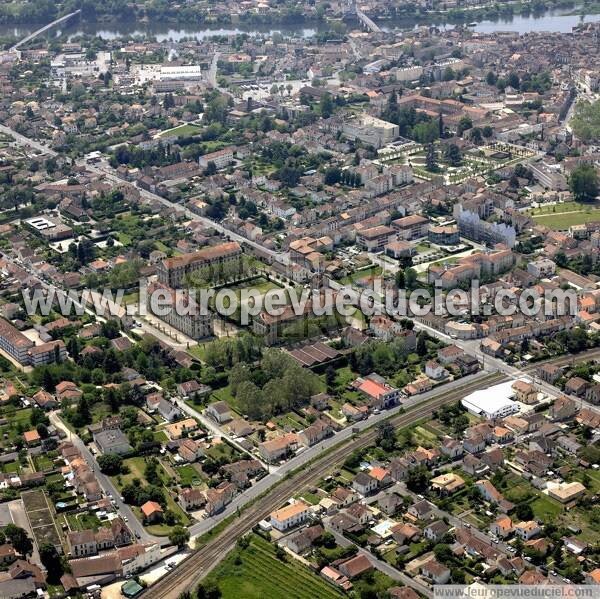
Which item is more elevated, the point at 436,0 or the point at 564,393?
the point at 436,0

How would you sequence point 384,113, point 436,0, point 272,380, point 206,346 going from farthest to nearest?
point 436,0 < point 384,113 < point 206,346 < point 272,380

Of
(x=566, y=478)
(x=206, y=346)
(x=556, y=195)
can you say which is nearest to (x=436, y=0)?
(x=556, y=195)

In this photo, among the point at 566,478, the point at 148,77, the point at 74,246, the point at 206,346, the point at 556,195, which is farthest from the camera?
the point at 148,77

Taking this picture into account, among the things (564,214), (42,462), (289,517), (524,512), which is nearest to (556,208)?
(564,214)

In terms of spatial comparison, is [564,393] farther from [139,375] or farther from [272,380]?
[139,375]

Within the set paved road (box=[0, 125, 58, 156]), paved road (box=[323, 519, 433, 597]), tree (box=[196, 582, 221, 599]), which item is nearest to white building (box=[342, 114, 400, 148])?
paved road (box=[0, 125, 58, 156])

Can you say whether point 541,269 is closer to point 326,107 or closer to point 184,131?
point 326,107
